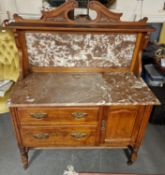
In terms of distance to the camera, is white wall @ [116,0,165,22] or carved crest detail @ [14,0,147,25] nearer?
carved crest detail @ [14,0,147,25]

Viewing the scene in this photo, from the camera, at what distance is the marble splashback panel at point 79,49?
1345 millimetres

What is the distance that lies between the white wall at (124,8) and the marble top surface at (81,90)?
6.07 ft

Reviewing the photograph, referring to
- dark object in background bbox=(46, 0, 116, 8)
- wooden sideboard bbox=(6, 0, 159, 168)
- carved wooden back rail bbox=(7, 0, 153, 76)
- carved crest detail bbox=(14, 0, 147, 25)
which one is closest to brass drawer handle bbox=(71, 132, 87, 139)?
wooden sideboard bbox=(6, 0, 159, 168)

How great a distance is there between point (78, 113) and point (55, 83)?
1.04ft

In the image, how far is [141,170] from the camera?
152 cm

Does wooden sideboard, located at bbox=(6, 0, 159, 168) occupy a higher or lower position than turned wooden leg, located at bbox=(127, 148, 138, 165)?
higher

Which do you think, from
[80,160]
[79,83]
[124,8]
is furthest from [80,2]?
[80,160]

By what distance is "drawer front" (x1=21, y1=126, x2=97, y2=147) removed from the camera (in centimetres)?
129

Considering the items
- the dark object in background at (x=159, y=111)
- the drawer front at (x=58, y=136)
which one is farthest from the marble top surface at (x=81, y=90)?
the dark object in background at (x=159, y=111)

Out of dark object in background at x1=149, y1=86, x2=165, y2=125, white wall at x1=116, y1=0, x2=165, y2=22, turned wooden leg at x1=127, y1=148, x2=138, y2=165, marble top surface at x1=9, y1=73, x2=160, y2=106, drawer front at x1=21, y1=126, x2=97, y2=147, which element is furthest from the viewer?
white wall at x1=116, y1=0, x2=165, y2=22

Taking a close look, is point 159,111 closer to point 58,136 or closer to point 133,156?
point 133,156

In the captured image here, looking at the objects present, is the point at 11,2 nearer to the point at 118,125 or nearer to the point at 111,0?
the point at 111,0

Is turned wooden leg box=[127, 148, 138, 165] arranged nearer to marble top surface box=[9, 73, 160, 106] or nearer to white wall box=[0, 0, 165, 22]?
marble top surface box=[9, 73, 160, 106]

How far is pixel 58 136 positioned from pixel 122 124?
0.51m
